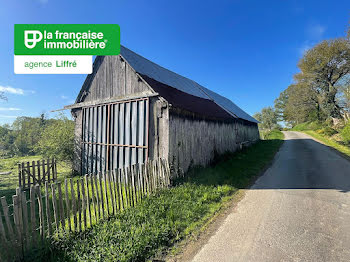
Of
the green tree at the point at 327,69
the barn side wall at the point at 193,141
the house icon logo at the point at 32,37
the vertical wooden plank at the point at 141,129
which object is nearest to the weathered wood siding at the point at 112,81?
the vertical wooden plank at the point at 141,129

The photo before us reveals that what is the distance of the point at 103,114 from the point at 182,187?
6.59 meters

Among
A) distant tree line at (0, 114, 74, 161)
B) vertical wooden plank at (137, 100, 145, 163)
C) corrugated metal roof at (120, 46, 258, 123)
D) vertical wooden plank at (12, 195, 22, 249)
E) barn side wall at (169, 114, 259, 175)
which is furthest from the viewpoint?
distant tree line at (0, 114, 74, 161)

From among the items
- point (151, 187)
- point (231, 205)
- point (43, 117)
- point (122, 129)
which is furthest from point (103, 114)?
point (43, 117)

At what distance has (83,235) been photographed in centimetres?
355

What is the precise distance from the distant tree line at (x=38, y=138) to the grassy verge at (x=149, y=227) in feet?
31.4

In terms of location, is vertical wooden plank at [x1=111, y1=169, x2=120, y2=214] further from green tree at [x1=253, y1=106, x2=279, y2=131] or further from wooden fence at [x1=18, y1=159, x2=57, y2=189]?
green tree at [x1=253, y1=106, x2=279, y2=131]

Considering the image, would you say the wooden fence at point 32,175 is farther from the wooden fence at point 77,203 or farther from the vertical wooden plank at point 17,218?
the vertical wooden plank at point 17,218

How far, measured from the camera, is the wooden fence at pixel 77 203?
9.34 feet

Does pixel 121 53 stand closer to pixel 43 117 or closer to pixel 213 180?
pixel 213 180

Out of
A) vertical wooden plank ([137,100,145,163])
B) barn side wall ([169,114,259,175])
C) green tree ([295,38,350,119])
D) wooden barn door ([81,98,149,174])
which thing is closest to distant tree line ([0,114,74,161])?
wooden barn door ([81,98,149,174])

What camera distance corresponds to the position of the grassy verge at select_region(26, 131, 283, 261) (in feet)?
9.75

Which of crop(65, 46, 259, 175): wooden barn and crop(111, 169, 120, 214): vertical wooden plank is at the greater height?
crop(65, 46, 259, 175): wooden barn

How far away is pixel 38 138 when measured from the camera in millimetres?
30828

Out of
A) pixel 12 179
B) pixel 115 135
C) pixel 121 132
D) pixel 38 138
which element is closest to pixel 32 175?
pixel 12 179
